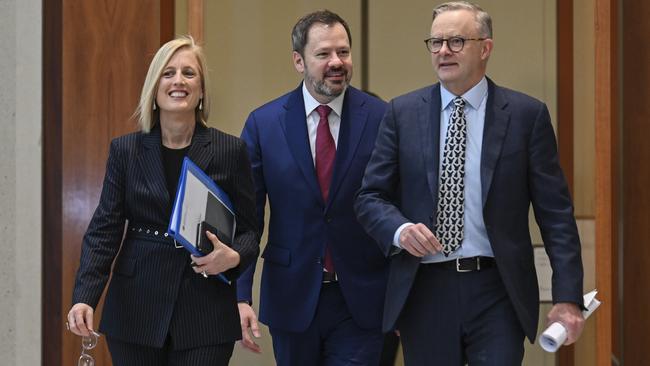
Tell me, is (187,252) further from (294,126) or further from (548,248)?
(548,248)

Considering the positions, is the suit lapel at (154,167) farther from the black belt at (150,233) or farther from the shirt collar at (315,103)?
the shirt collar at (315,103)

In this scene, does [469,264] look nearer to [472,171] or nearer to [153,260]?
[472,171]

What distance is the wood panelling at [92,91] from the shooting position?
5.07m

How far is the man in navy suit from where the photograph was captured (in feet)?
12.6

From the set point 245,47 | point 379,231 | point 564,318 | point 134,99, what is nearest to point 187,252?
point 379,231

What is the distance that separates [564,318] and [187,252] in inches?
48.7

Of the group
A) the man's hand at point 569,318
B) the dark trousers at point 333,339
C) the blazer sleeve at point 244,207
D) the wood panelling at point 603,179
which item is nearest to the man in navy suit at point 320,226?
the dark trousers at point 333,339

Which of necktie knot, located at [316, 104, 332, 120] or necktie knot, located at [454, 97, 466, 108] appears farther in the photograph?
necktie knot, located at [316, 104, 332, 120]

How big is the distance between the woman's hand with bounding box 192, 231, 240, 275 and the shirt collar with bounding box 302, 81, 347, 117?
3.05 ft

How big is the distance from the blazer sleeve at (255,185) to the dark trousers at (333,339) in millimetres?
239

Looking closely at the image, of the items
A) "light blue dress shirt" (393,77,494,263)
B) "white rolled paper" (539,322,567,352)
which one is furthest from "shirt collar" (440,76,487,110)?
"white rolled paper" (539,322,567,352)

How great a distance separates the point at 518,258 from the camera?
3.37 meters

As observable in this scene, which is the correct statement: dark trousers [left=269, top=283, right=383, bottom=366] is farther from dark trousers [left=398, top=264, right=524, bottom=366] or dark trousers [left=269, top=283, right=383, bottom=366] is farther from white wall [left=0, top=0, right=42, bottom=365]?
white wall [left=0, top=0, right=42, bottom=365]
